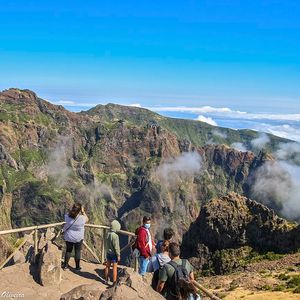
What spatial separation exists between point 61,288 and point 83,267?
433cm

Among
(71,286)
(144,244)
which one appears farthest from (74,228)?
(144,244)

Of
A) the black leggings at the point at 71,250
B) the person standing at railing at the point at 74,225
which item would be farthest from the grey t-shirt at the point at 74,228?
the black leggings at the point at 71,250

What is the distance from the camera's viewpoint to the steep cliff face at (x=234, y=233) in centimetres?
7212

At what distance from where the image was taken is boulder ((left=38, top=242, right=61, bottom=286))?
76.3 ft

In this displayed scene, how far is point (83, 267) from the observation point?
90.1ft

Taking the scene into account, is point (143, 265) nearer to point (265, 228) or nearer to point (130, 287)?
point (130, 287)

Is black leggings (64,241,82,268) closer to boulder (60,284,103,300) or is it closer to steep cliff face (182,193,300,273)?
boulder (60,284,103,300)

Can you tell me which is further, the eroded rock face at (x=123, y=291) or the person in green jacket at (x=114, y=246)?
the person in green jacket at (x=114, y=246)

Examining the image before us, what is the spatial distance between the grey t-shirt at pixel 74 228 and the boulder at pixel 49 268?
1.36 m

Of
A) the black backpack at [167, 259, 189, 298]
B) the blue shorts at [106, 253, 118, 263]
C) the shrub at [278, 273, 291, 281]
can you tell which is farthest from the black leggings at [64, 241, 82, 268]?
the shrub at [278, 273, 291, 281]

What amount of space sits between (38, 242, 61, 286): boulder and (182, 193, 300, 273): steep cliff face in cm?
4636

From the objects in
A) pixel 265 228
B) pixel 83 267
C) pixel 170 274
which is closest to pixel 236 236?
pixel 265 228

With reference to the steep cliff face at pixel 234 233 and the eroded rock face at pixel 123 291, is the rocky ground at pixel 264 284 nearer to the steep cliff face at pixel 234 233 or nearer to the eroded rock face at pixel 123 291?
the eroded rock face at pixel 123 291

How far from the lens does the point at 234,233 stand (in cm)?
8212
